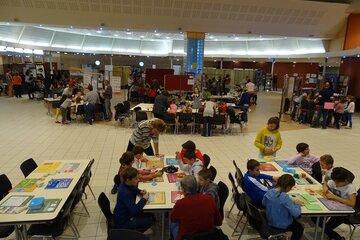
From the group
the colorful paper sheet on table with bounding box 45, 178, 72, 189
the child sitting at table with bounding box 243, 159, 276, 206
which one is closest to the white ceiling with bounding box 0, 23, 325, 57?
the child sitting at table with bounding box 243, 159, 276, 206

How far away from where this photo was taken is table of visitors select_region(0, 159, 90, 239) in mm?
2965

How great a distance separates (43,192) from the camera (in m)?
3.50

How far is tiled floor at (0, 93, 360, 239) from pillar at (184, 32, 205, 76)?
16.3 ft

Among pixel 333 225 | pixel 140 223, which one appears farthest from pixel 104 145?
pixel 333 225

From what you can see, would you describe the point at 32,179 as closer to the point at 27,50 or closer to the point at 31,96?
the point at 31,96

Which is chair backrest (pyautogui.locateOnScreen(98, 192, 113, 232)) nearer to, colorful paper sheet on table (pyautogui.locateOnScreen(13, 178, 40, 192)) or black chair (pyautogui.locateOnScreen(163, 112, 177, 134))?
colorful paper sheet on table (pyautogui.locateOnScreen(13, 178, 40, 192))

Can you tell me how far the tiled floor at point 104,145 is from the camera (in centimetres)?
567

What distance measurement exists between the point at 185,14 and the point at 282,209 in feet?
40.1

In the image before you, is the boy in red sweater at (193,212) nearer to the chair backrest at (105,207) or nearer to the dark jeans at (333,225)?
the chair backrest at (105,207)

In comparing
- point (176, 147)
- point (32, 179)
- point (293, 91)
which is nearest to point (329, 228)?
point (32, 179)

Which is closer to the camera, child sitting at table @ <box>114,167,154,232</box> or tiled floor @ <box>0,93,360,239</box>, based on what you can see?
child sitting at table @ <box>114,167,154,232</box>

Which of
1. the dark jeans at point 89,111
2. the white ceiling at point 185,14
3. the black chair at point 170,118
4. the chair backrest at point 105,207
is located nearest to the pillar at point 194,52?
the white ceiling at point 185,14

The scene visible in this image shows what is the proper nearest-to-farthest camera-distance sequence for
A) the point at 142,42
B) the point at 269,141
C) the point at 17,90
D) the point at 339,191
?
the point at 339,191
the point at 269,141
the point at 17,90
the point at 142,42

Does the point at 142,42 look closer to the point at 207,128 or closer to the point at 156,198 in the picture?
the point at 207,128
